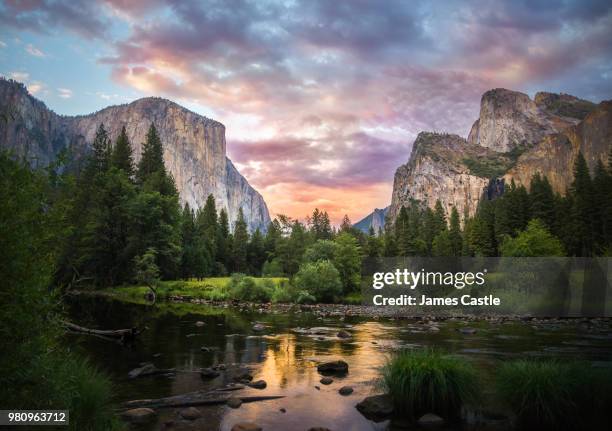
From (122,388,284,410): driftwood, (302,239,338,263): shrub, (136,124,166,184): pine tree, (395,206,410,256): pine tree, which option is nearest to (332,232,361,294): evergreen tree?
(302,239,338,263): shrub

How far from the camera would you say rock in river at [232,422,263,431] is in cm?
1123

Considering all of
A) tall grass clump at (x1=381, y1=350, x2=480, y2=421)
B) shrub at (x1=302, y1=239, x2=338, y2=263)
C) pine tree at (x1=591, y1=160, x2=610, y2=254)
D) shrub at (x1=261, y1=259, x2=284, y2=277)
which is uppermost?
pine tree at (x1=591, y1=160, x2=610, y2=254)

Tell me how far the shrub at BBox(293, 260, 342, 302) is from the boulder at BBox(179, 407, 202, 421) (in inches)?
1850

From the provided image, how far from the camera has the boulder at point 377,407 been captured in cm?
1260

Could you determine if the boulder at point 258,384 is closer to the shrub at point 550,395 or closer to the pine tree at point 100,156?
the shrub at point 550,395

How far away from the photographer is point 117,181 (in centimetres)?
6994

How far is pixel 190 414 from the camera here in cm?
1241

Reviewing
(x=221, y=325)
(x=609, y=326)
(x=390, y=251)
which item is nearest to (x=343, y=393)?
(x=221, y=325)

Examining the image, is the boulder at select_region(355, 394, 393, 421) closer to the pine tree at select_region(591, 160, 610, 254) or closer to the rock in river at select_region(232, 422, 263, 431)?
the rock in river at select_region(232, 422, 263, 431)

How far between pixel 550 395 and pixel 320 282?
49973mm

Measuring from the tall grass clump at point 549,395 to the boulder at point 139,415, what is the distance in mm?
10181

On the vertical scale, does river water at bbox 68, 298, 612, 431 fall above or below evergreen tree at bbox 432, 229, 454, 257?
below

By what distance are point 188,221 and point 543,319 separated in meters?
69.6

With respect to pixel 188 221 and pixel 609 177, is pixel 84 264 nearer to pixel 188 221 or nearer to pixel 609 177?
pixel 188 221
